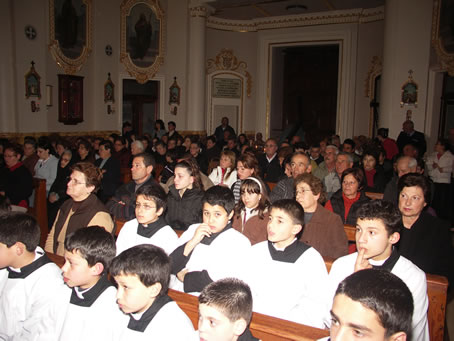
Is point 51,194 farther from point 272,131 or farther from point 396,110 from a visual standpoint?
point 272,131

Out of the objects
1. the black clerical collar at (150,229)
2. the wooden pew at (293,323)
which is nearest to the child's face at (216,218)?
the black clerical collar at (150,229)

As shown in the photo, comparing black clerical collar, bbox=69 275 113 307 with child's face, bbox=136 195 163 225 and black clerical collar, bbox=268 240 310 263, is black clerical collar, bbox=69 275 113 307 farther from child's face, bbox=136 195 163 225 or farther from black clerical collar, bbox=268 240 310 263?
black clerical collar, bbox=268 240 310 263

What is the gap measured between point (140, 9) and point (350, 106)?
28.0 feet

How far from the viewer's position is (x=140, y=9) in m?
14.1

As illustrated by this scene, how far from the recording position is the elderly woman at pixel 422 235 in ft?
10.9

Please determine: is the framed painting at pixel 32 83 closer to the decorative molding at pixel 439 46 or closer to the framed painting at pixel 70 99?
the framed painting at pixel 70 99

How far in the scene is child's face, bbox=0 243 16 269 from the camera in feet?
8.47

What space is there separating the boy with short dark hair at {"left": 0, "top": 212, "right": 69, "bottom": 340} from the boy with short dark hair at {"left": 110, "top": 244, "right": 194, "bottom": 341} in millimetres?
668

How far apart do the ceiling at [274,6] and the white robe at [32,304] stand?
41.8 ft

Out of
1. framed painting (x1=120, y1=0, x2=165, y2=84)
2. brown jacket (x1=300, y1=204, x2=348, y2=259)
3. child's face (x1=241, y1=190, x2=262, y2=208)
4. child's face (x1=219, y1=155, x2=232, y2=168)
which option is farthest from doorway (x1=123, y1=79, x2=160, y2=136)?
brown jacket (x1=300, y1=204, x2=348, y2=259)

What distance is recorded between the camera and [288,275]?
2.73m

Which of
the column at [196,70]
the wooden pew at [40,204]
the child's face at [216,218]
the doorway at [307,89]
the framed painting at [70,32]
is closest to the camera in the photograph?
the child's face at [216,218]

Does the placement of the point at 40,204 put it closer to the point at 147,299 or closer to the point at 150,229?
the point at 150,229

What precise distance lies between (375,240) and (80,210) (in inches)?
99.9
